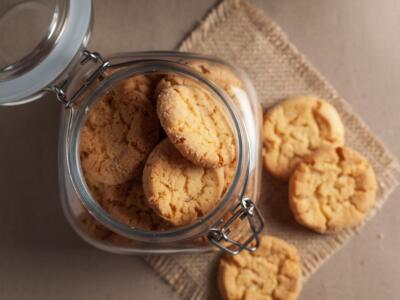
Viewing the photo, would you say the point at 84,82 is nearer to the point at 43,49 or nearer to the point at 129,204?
the point at 43,49

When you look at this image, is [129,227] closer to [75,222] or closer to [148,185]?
[148,185]

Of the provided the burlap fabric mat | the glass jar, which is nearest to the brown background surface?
the burlap fabric mat

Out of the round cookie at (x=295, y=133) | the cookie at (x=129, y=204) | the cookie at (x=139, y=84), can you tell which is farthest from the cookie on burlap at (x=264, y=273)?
the cookie at (x=139, y=84)

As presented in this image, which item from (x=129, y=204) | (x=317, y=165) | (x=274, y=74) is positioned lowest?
(x=129, y=204)

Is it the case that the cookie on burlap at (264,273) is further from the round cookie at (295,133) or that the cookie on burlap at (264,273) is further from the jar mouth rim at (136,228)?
the jar mouth rim at (136,228)

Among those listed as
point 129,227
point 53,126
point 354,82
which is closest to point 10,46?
point 53,126

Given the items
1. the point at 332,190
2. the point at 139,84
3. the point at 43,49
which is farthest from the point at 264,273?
the point at 43,49

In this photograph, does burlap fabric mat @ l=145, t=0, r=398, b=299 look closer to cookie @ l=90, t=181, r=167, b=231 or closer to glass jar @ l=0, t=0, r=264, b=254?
glass jar @ l=0, t=0, r=264, b=254
